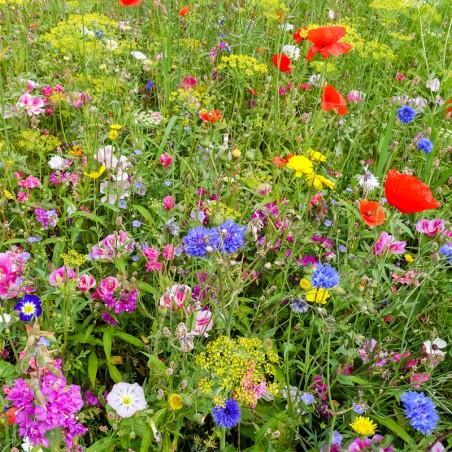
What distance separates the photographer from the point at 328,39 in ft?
6.27

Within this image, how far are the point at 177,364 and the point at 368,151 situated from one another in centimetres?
186

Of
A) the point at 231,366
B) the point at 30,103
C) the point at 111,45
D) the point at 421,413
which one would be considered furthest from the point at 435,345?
the point at 111,45

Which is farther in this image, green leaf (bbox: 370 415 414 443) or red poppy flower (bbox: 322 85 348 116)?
red poppy flower (bbox: 322 85 348 116)

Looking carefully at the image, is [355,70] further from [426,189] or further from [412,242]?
[426,189]

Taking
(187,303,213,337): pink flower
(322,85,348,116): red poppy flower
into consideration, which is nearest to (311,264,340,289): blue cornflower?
(187,303,213,337): pink flower

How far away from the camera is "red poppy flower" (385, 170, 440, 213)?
127cm

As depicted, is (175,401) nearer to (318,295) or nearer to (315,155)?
(318,295)

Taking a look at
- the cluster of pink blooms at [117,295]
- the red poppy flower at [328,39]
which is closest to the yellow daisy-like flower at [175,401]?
the cluster of pink blooms at [117,295]

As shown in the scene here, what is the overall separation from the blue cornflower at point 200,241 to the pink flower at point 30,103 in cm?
142

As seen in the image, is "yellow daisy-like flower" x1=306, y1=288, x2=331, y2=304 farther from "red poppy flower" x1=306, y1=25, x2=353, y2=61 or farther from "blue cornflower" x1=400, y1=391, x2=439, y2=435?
"red poppy flower" x1=306, y1=25, x2=353, y2=61

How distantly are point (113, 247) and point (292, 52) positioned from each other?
2.09 m

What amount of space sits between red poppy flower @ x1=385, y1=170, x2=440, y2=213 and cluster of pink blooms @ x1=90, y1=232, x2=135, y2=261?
93 centimetres

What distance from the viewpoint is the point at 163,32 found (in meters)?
2.55

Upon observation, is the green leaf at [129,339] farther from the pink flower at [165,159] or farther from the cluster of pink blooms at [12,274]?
the pink flower at [165,159]
